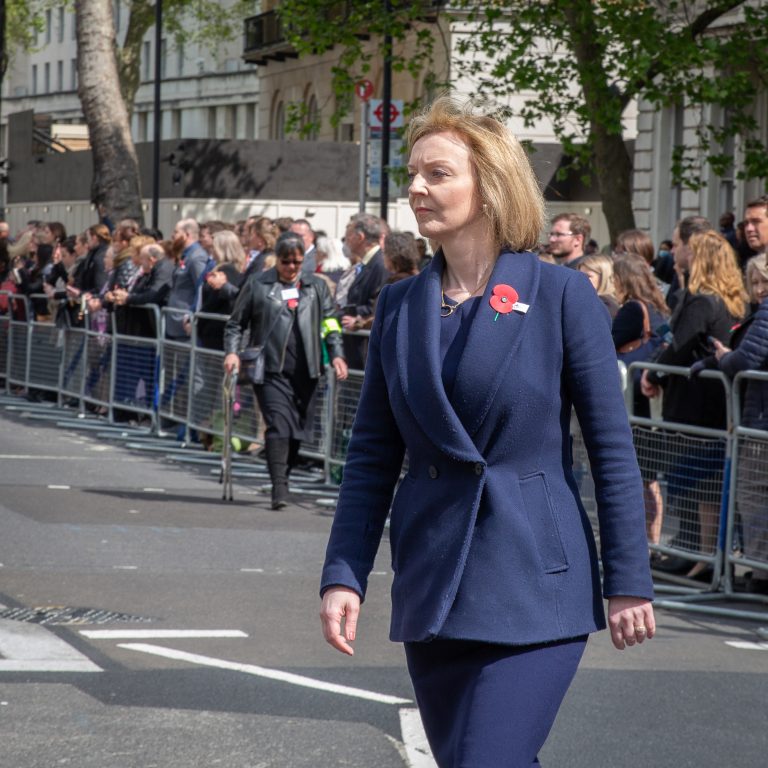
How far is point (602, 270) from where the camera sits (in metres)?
11.3

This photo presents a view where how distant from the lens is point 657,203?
3288cm

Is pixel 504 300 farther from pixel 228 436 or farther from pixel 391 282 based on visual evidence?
Result: pixel 228 436

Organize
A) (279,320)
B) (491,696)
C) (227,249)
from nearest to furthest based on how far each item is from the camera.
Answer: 1. (491,696)
2. (279,320)
3. (227,249)

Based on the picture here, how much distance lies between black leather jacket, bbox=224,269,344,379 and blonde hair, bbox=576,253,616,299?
202 cm

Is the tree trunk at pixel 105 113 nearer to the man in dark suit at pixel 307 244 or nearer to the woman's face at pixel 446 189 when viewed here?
the man in dark suit at pixel 307 244

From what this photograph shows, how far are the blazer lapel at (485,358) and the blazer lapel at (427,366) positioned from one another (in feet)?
0.12

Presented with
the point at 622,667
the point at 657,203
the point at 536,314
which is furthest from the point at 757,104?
the point at 536,314

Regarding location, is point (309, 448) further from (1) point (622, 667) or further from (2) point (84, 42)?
(2) point (84, 42)

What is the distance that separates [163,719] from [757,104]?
79.3 feet

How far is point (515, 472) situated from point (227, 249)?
12355 mm

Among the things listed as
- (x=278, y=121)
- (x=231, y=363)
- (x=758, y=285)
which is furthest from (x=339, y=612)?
(x=278, y=121)

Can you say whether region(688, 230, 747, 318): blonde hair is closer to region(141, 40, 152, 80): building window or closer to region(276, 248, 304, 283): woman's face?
region(276, 248, 304, 283): woman's face

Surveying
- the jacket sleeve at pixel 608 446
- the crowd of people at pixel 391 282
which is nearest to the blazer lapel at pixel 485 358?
the jacket sleeve at pixel 608 446

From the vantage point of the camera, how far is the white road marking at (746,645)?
809 cm
